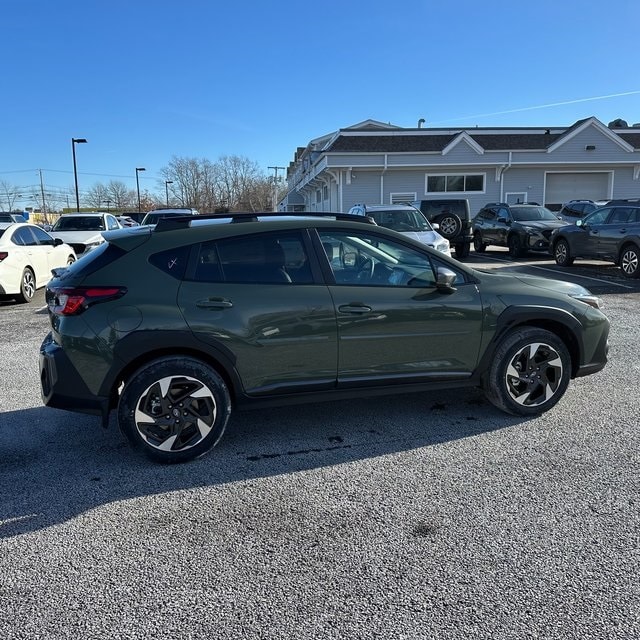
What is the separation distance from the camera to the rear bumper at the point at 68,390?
11.8 feet

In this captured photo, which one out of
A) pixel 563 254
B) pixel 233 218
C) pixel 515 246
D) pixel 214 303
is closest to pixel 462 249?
pixel 515 246

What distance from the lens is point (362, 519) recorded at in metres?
3.04

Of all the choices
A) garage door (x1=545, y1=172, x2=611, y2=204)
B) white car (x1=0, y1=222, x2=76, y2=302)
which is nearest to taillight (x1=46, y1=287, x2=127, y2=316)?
white car (x1=0, y1=222, x2=76, y2=302)

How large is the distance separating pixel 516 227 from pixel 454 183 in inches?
465

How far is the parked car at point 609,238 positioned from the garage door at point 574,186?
16.4 meters

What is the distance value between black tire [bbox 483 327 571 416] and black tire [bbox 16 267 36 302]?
934cm

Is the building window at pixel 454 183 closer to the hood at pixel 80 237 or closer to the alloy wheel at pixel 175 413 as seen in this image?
the hood at pixel 80 237

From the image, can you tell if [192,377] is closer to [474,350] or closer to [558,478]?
[474,350]

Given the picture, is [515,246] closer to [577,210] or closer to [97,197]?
[577,210]

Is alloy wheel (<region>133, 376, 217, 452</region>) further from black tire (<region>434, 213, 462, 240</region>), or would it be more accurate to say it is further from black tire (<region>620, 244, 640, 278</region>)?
black tire (<region>434, 213, 462, 240</region>)

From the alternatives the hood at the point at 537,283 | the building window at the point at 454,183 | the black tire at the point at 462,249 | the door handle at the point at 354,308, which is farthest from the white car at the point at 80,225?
the building window at the point at 454,183

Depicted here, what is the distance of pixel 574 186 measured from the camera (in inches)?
1144

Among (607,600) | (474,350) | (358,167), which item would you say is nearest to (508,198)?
(358,167)

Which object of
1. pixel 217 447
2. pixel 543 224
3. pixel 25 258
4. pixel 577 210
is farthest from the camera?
pixel 577 210
